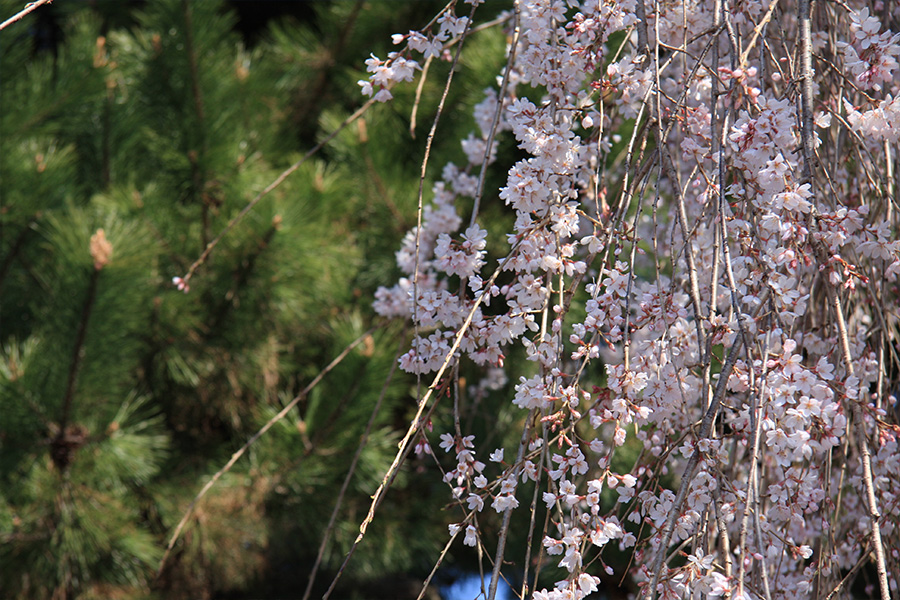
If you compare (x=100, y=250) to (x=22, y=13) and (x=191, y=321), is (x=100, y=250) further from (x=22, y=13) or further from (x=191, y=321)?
(x=22, y=13)

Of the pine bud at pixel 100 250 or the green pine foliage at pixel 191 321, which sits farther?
the green pine foliage at pixel 191 321

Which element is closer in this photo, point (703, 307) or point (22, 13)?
point (22, 13)

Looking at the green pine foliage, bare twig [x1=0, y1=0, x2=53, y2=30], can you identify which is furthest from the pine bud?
bare twig [x1=0, y1=0, x2=53, y2=30]

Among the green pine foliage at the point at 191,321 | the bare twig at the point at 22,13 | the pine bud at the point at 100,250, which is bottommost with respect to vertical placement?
the green pine foliage at the point at 191,321

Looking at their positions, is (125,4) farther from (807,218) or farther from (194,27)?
(807,218)

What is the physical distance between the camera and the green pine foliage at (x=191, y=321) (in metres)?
1.37

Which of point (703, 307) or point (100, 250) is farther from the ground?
point (100, 250)

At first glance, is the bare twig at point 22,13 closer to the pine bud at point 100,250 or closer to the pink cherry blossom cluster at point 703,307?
the pink cherry blossom cluster at point 703,307

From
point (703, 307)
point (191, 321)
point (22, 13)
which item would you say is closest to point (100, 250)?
point (191, 321)

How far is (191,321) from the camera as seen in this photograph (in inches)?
62.3

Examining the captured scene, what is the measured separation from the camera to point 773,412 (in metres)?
0.54

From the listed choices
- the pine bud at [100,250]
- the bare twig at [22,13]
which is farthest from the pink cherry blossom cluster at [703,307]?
the pine bud at [100,250]

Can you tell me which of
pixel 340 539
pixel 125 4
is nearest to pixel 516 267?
pixel 340 539

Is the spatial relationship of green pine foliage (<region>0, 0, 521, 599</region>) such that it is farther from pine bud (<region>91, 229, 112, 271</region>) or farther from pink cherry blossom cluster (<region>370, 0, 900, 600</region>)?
pink cherry blossom cluster (<region>370, 0, 900, 600</region>)
